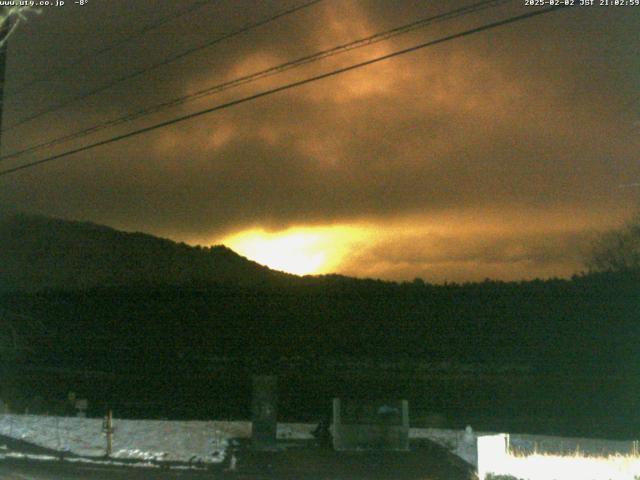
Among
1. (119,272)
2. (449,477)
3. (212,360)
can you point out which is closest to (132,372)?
(212,360)

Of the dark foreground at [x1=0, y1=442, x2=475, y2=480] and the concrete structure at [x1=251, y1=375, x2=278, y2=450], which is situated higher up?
the concrete structure at [x1=251, y1=375, x2=278, y2=450]

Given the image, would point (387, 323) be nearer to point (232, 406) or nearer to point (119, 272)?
point (232, 406)

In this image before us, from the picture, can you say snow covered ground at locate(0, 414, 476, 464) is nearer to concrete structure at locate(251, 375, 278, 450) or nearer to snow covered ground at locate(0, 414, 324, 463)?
snow covered ground at locate(0, 414, 324, 463)

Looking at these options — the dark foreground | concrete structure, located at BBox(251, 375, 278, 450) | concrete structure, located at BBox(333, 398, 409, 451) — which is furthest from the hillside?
the dark foreground

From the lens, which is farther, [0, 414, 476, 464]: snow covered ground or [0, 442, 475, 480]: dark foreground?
[0, 414, 476, 464]: snow covered ground

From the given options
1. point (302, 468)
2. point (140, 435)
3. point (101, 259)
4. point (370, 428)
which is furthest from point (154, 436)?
point (101, 259)

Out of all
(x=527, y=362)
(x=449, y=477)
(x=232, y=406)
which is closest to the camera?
(x=449, y=477)

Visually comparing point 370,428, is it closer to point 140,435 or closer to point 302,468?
point 302,468
